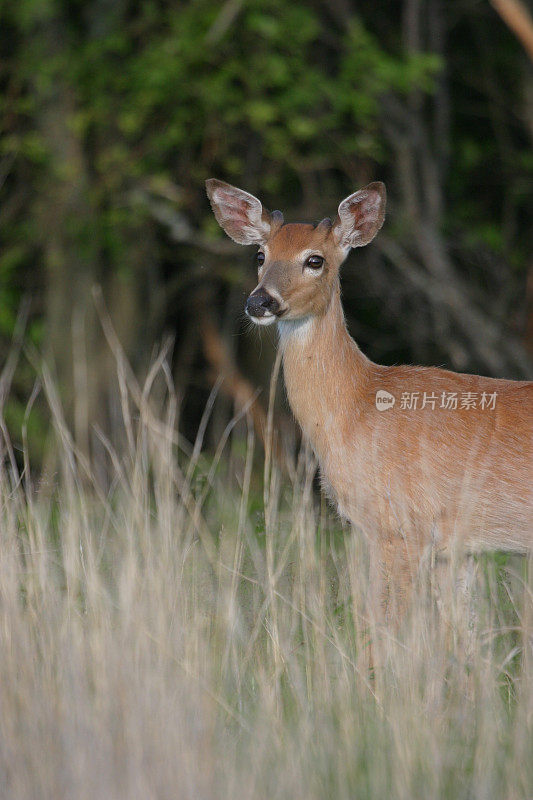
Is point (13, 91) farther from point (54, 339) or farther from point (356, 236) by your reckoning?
point (356, 236)

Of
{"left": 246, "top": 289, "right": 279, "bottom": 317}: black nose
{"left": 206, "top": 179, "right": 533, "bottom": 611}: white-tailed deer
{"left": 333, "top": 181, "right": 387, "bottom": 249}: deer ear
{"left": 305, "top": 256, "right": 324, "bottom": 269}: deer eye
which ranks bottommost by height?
{"left": 206, "top": 179, "right": 533, "bottom": 611}: white-tailed deer

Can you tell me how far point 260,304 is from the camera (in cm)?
549

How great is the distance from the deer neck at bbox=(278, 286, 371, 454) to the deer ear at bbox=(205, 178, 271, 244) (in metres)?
0.68

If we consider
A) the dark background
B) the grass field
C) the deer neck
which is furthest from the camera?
the dark background

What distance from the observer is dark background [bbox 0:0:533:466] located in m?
11.1

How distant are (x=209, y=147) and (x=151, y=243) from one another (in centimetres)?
120

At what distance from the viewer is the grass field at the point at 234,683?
361 cm

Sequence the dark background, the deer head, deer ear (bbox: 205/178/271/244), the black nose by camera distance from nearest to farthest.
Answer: the black nose, the deer head, deer ear (bbox: 205/178/271/244), the dark background

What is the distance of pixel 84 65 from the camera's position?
11633 millimetres

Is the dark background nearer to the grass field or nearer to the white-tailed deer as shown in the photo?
the white-tailed deer

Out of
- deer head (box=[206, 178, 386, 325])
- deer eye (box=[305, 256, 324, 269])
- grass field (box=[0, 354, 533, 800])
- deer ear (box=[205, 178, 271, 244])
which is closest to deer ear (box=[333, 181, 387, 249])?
deer head (box=[206, 178, 386, 325])

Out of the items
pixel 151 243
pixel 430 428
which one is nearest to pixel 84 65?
pixel 151 243

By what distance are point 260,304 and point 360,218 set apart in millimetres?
1044

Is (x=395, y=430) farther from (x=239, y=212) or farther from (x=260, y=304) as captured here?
(x=239, y=212)
